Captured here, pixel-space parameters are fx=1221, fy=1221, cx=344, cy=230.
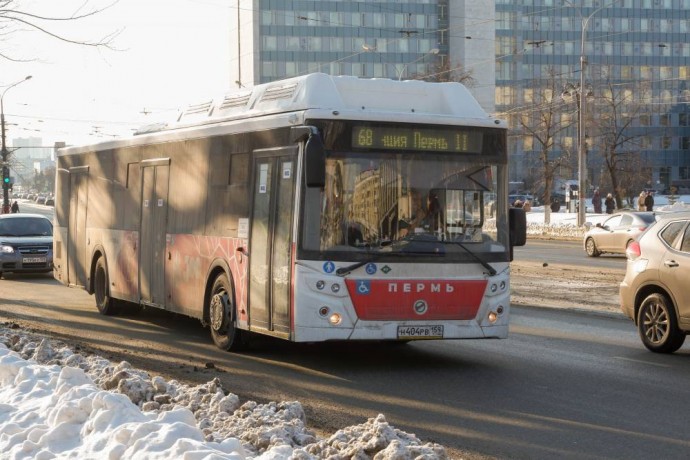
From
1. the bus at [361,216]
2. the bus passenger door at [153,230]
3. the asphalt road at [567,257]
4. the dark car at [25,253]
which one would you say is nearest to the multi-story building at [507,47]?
the asphalt road at [567,257]

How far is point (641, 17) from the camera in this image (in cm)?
12862

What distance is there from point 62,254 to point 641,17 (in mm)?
115957

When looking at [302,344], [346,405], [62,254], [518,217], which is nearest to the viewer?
[346,405]

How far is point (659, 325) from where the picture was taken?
523 inches

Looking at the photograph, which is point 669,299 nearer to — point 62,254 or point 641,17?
point 62,254

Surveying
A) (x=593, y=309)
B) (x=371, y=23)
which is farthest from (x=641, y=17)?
(x=593, y=309)

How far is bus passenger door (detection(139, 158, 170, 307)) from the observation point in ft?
51.5

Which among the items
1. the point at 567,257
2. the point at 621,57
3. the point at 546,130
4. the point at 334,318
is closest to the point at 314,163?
the point at 334,318

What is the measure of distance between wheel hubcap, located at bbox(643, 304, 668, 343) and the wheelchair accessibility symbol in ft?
11.4

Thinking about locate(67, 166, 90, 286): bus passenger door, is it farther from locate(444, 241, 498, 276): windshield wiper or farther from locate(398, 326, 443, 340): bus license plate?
locate(444, 241, 498, 276): windshield wiper

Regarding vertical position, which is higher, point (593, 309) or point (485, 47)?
point (485, 47)

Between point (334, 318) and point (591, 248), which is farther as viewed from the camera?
point (591, 248)

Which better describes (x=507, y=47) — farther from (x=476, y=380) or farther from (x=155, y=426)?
(x=155, y=426)

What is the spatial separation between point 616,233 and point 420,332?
24142 millimetres
